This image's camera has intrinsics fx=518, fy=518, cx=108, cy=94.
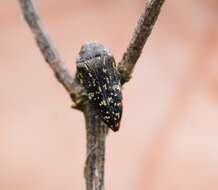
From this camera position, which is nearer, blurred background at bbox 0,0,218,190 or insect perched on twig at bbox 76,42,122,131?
insect perched on twig at bbox 76,42,122,131

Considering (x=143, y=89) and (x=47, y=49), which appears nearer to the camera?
(x=47, y=49)

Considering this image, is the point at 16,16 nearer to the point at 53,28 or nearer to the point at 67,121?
the point at 53,28

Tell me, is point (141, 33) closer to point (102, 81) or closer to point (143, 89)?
point (102, 81)

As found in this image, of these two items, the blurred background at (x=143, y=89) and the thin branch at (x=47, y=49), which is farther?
the blurred background at (x=143, y=89)

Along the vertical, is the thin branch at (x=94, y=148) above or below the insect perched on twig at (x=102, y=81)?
below

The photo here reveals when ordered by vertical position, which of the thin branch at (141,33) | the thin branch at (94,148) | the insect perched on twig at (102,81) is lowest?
the thin branch at (94,148)

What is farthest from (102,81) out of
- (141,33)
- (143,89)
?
(143,89)

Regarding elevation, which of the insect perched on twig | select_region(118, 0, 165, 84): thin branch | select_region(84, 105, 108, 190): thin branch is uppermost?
select_region(118, 0, 165, 84): thin branch
